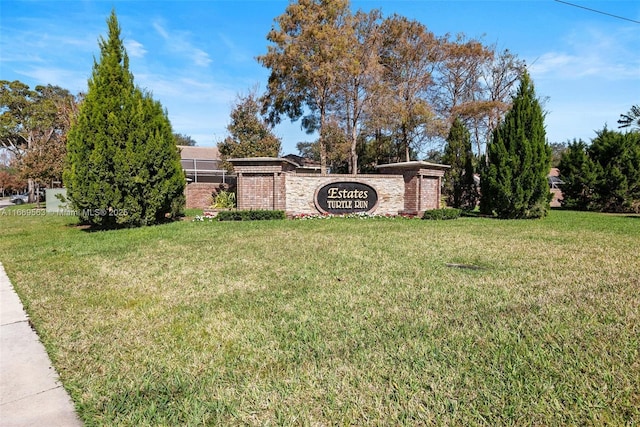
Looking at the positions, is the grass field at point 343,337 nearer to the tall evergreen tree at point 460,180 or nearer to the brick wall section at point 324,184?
the brick wall section at point 324,184

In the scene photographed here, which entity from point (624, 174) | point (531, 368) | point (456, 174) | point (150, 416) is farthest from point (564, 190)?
point (150, 416)

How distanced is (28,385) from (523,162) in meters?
13.9

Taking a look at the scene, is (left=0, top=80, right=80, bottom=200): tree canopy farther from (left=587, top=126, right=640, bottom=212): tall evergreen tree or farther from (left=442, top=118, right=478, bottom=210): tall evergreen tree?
(left=587, top=126, right=640, bottom=212): tall evergreen tree

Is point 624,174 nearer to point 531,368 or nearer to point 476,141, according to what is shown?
point 476,141

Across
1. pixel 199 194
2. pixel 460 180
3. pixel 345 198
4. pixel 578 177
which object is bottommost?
pixel 345 198

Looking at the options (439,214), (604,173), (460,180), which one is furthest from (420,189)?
(604,173)

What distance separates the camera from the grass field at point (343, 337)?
1.84 meters

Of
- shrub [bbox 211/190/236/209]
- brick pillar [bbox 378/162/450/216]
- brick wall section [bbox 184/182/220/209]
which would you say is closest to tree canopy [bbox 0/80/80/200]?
brick wall section [bbox 184/182/220/209]

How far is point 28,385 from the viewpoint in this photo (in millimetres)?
2084

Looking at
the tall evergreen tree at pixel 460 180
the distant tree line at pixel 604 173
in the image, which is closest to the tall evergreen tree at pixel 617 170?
the distant tree line at pixel 604 173

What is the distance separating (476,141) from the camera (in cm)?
2705

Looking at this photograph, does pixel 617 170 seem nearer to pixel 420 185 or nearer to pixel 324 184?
pixel 420 185

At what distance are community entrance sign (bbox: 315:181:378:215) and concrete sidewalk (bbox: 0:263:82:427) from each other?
9756mm

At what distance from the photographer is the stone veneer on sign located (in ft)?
38.1
